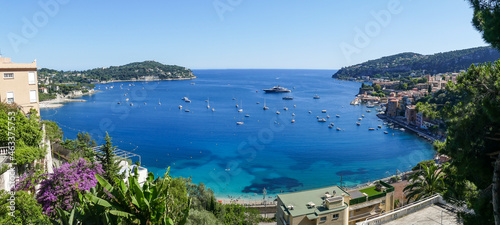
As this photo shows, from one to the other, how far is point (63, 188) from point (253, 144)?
34.1 meters

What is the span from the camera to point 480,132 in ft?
15.3

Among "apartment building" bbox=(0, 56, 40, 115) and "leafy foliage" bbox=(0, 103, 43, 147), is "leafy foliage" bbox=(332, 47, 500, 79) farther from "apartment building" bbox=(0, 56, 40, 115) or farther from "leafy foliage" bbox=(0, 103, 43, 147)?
"leafy foliage" bbox=(0, 103, 43, 147)

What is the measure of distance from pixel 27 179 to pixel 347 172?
2821 centimetres

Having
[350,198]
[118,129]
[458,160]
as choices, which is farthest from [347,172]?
[118,129]

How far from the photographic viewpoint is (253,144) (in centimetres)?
Result: 4181

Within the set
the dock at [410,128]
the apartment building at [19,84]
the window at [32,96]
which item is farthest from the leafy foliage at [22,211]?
the dock at [410,128]

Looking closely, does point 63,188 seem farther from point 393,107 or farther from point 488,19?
point 393,107

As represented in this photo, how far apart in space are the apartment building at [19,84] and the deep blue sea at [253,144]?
54.3 ft

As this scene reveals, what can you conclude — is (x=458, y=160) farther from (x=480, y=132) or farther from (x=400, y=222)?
(x=400, y=222)

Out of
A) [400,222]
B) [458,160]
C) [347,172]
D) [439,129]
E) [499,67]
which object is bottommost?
[347,172]

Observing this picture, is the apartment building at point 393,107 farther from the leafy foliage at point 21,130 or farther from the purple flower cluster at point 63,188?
the leafy foliage at point 21,130

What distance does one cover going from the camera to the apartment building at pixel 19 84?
42.4ft

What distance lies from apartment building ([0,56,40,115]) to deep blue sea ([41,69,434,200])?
16551mm

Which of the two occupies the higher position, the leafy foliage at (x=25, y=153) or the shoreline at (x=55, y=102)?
the leafy foliage at (x=25, y=153)
